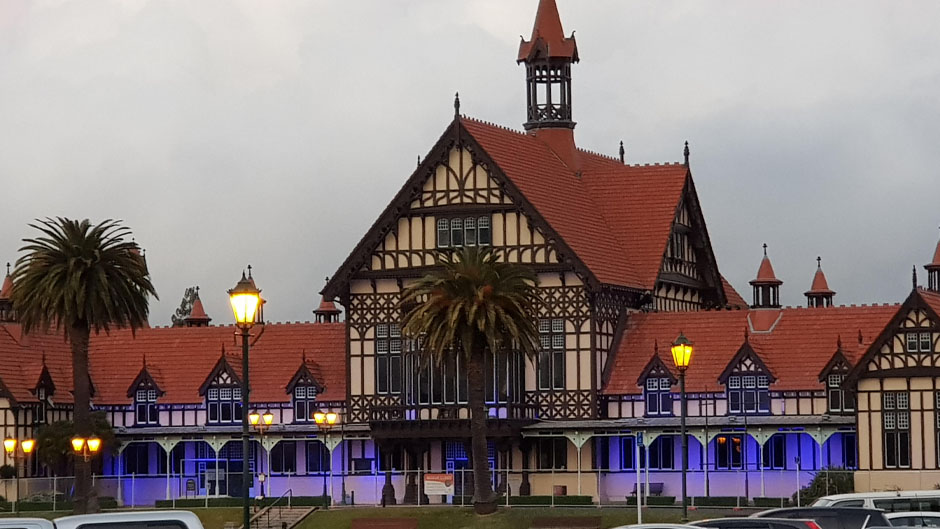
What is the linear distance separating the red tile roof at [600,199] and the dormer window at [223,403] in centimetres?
1720

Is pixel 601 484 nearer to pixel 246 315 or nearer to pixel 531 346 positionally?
pixel 531 346

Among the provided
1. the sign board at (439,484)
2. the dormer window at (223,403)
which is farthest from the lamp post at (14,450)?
the sign board at (439,484)

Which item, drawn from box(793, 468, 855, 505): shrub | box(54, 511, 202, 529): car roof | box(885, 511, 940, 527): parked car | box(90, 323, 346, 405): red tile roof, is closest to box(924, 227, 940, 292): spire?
box(793, 468, 855, 505): shrub

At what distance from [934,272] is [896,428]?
1517 cm

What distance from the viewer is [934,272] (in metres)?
95.7

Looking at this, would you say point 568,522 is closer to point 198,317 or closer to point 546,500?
point 546,500

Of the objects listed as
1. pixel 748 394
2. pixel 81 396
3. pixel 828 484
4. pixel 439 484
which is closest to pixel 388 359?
pixel 439 484

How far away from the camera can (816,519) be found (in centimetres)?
4728

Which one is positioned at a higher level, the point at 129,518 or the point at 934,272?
the point at 934,272

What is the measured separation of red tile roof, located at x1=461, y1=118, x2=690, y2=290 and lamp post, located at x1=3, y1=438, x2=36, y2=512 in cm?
2388

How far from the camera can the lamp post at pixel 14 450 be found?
301 feet

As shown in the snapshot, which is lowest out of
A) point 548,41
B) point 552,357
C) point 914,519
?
point 914,519

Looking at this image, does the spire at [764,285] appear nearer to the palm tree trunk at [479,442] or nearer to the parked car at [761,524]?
the palm tree trunk at [479,442]

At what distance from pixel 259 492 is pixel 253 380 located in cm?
641
